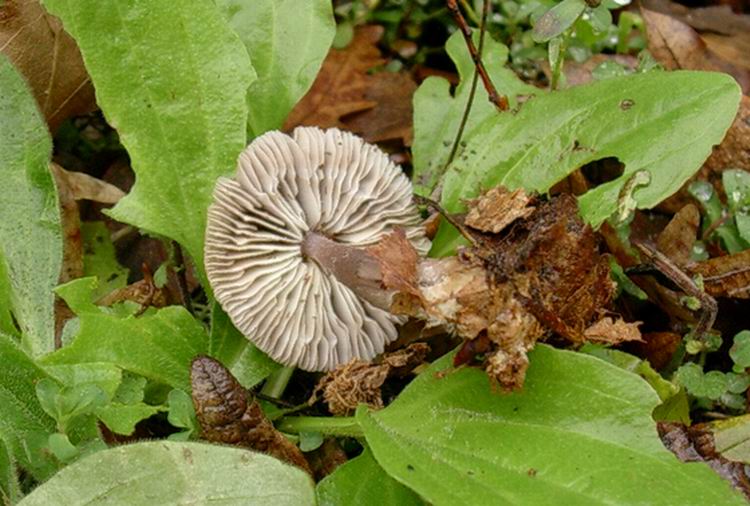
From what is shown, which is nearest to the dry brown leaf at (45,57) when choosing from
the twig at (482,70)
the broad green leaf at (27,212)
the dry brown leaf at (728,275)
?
the broad green leaf at (27,212)

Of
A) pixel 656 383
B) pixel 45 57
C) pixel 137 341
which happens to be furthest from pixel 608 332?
pixel 45 57

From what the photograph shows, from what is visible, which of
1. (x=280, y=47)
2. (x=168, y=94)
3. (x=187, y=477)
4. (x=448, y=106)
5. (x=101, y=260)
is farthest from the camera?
(x=448, y=106)

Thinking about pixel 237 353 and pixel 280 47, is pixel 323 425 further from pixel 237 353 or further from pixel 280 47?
pixel 280 47

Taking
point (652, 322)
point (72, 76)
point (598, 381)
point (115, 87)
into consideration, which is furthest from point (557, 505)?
point (72, 76)

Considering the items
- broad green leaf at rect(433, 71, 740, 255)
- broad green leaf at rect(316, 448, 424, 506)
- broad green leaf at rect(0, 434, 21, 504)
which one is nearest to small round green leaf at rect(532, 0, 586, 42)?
broad green leaf at rect(433, 71, 740, 255)

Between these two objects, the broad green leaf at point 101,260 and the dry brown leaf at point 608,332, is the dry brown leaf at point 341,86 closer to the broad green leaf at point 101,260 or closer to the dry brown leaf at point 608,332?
the broad green leaf at point 101,260

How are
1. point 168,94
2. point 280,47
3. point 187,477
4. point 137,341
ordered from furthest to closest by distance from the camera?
point 280,47 → point 168,94 → point 137,341 → point 187,477
